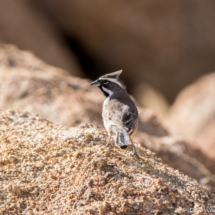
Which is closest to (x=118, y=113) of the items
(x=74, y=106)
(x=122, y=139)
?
(x=122, y=139)

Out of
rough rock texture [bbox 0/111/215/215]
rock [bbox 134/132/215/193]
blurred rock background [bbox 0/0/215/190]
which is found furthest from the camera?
blurred rock background [bbox 0/0/215/190]

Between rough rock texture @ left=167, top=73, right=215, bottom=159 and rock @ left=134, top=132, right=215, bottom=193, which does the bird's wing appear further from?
rough rock texture @ left=167, top=73, right=215, bottom=159

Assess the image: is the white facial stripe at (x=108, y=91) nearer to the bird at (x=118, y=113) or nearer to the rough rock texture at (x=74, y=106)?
the bird at (x=118, y=113)

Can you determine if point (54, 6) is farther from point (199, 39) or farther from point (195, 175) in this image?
point (195, 175)

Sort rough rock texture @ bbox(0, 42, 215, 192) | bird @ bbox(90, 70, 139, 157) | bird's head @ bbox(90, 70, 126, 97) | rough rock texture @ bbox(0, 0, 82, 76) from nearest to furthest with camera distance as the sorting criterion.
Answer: bird @ bbox(90, 70, 139, 157)
bird's head @ bbox(90, 70, 126, 97)
rough rock texture @ bbox(0, 42, 215, 192)
rough rock texture @ bbox(0, 0, 82, 76)

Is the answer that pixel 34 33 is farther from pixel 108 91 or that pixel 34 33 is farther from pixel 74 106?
pixel 108 91

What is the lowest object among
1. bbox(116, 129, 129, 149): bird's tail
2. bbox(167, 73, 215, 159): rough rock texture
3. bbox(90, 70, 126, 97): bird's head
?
bbox(116, 129, 129, 149): bird's tail

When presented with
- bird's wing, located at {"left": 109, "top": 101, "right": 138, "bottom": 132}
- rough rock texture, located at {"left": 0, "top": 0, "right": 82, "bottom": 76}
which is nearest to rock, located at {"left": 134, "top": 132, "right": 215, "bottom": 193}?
bird's wing, located at {"left": 109, "top": 101, "right": 138, "bottom": 132}

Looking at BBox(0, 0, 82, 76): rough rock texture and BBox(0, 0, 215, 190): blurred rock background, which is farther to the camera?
BBox(0, 0, 215, 190): blurred rock background
